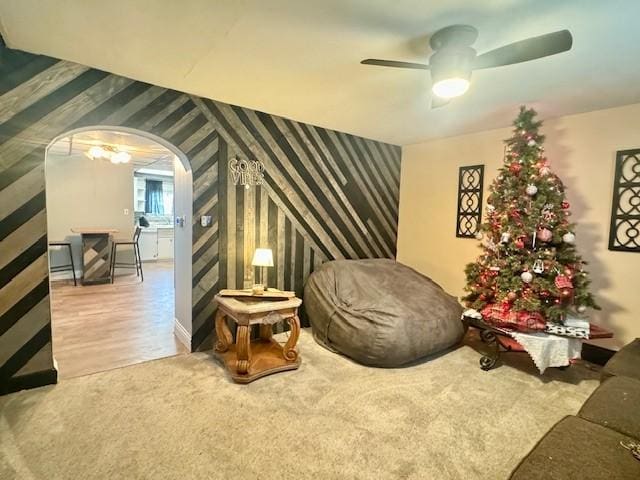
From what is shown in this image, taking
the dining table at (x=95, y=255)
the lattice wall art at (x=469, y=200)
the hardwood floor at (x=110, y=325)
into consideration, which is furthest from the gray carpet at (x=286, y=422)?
the dining table at (x=95, y=255)

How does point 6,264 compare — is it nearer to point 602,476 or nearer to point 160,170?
point 602,476

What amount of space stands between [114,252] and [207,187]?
4.29 metres

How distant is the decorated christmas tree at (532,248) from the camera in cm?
271

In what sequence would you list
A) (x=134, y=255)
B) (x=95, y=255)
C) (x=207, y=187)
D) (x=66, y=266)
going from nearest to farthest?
(x=207, y=187)
(x=95, y=255)
(x=66, y=266)
(x=134, y=255)

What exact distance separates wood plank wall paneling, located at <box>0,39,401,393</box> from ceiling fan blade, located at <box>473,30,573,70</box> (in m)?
2.23

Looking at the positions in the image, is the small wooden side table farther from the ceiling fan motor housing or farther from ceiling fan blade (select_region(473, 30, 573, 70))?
ceiling fan blade (select_region(473, 30, 573, 70))

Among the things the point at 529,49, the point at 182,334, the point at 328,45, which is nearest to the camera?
the point at 529,49

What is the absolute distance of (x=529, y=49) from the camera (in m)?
1.63

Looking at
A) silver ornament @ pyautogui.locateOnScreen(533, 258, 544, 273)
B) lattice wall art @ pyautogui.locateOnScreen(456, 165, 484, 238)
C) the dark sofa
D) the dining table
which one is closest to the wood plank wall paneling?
lattice wall art @ pyautogui.locateOnScreen(456, 165, 484, 238)

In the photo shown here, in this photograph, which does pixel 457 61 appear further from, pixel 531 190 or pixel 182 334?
pixel 182 334

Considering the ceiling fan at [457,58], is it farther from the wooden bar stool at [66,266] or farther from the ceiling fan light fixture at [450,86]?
the wooden bar stool at [66,266]

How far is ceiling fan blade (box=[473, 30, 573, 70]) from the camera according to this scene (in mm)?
1515

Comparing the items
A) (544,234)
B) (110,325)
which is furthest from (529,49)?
(110,325)

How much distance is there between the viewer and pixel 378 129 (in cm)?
386
